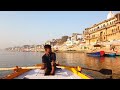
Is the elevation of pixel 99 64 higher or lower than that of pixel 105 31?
lower

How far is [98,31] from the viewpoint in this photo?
233 feet

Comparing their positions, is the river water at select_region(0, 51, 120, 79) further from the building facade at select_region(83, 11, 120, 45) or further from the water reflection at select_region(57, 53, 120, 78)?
the building facade at select_region(83, 11, 120, 45)

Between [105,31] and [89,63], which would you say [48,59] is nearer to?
[89,63]

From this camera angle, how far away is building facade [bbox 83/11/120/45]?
2301 inches

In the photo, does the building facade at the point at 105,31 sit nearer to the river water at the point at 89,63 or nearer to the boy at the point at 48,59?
the river water at the point at 89,63

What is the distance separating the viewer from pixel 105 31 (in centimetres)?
6600

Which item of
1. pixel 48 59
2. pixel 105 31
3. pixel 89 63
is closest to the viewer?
pixel 48 59

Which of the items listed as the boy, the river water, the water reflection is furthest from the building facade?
the boy

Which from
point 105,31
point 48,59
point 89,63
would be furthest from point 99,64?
point 105,31
